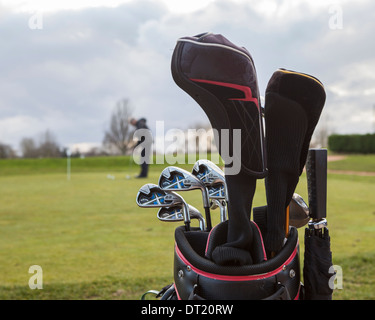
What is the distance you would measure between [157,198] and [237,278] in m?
0.38

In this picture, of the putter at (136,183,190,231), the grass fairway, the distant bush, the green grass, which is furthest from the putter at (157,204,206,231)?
the distant bush

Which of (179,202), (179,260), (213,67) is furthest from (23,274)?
(213,67)

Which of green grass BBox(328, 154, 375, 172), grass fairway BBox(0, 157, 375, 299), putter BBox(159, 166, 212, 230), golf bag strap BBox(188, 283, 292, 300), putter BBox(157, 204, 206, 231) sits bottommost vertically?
green grass BBox(328, 154, 375, 172)

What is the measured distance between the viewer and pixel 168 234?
282 centimetres

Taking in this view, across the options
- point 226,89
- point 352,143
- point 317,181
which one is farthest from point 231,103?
point 352,143

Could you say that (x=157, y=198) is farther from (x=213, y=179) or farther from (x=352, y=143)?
(x=352, y=143)

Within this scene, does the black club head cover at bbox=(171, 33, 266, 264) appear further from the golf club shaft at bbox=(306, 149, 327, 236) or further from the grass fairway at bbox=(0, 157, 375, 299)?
the grass fairway at bbox=(0, 157, 375, 299)

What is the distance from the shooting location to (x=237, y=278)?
761mm

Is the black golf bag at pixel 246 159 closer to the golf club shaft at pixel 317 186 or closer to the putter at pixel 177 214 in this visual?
the golf club shaft at pixel 317 186

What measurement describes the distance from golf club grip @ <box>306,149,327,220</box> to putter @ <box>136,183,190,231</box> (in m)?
0.33

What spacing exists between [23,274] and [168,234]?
1.07m

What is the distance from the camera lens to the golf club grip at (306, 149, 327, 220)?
0.91m

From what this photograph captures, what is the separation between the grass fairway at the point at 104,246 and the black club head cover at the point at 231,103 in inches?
43.8

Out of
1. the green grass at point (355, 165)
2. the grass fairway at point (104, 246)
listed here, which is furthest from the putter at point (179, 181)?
the green grass at point (355, 165)
